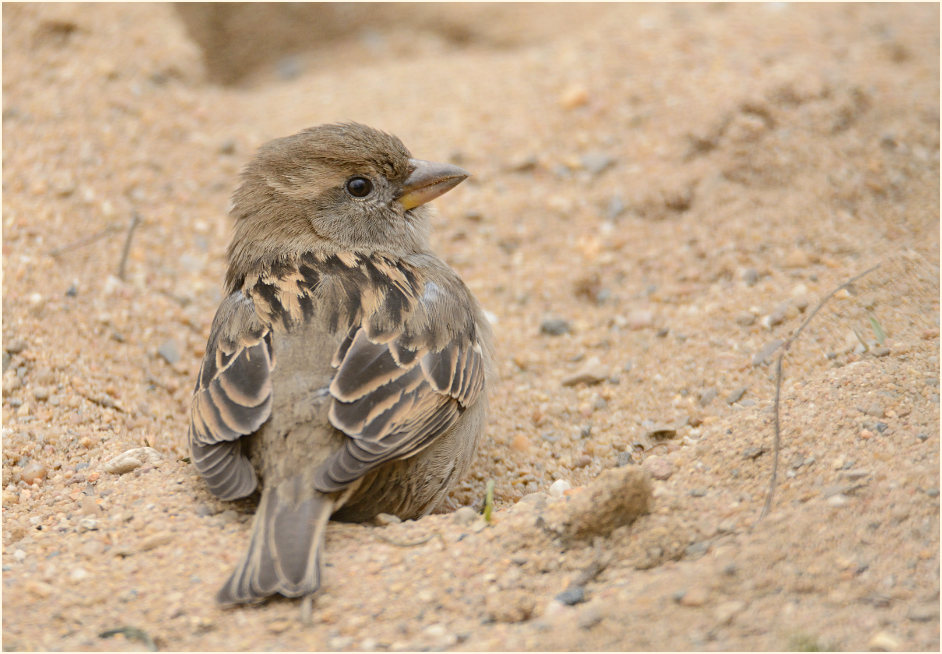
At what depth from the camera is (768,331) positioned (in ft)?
15.4

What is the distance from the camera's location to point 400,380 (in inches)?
146

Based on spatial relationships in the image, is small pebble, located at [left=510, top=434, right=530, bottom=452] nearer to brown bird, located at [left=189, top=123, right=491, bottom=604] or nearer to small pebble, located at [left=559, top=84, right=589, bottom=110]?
brown bird, located at [left=189, top=123, right=491, bottom=604]

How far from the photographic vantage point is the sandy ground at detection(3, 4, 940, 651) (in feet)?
9.80

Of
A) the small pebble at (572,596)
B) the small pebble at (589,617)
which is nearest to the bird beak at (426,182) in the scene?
the small pebble at (572,596)

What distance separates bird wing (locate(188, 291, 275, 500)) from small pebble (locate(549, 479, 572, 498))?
1.30 meters

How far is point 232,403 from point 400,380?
0.65 metres

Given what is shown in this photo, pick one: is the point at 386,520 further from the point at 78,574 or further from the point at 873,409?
the point at 873,409

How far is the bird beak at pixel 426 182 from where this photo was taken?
4.73 meters

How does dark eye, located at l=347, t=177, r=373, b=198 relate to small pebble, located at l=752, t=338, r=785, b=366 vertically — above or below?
above

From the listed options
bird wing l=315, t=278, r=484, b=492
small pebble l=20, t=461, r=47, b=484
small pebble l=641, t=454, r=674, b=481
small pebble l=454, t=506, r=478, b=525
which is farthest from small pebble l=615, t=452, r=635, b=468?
small pebble l=20, t=461, r=47, b=484

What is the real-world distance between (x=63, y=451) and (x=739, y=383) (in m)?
3.08

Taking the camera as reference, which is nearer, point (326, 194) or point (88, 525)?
point (88, 525)

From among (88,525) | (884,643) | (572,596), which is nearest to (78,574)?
(88,525)

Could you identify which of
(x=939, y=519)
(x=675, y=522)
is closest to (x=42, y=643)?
(x=675, y=522)
